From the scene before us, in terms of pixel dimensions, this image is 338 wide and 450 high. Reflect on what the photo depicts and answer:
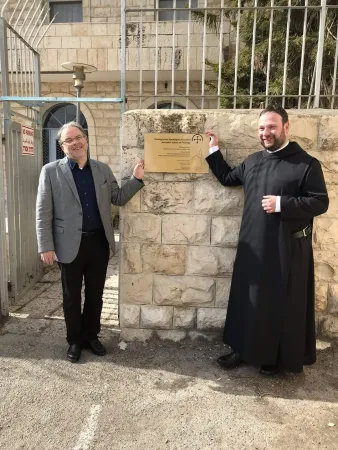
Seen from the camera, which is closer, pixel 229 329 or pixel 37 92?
pixel 229 329

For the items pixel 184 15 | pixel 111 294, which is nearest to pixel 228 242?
pixel 111 294

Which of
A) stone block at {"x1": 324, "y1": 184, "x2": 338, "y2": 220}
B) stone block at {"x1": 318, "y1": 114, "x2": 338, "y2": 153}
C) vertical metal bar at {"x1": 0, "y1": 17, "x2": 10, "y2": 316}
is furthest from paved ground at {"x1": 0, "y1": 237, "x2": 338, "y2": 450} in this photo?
stone block at {"x1": 318, "y1": 114, "x2": 338, "y2": 153}

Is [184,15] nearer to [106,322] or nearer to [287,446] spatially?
[106,322]

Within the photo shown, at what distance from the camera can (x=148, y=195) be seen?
3.52 m

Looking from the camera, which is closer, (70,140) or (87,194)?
(70,140)

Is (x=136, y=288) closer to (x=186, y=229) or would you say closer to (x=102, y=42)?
(x=186, y=229)

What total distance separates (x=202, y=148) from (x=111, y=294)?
2.59 m

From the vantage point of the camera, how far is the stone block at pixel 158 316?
12.0 ft

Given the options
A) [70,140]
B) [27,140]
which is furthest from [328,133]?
[27,140]

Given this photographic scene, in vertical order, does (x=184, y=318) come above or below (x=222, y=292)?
below

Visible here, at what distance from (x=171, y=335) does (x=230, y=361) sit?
2.11 feet

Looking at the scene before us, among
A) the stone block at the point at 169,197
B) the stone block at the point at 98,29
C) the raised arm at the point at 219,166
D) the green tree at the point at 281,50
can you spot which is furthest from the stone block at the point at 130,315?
the stone block at the point at 98,29

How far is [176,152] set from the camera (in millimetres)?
3428

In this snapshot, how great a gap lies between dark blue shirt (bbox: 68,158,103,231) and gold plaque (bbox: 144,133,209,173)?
19.7 inches
